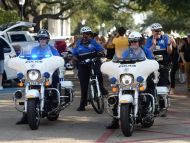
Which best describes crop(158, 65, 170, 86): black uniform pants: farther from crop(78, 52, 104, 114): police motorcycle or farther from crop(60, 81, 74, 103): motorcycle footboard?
crop(60, 81, 74, 103): motorcycle footboard

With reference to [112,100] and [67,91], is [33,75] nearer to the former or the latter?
[67,91]

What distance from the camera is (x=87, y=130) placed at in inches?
387

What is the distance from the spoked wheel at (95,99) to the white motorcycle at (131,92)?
2.37 meters

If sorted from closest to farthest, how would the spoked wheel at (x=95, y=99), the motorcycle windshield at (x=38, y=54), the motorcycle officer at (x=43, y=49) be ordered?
the motorcycle windshield at (x=38, y=54) → the motorcycle officer at (x=43, y=49) → the spoked wheel at (x=95, y=99)

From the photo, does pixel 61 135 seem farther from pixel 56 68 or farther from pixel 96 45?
pixel 96 45

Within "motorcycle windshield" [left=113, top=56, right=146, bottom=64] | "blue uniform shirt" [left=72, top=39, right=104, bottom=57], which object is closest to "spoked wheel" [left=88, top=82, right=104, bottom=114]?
"blue uniform shirt" [left=72, top=39, right=104, bottom=57]

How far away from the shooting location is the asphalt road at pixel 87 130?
895cm

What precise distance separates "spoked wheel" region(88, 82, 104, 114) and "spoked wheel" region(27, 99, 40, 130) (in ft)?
7.85

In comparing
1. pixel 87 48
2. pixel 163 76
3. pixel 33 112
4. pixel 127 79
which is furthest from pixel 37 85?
pixel 163 76

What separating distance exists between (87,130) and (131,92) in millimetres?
1192

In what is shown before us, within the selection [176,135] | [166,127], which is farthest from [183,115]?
[176,135]

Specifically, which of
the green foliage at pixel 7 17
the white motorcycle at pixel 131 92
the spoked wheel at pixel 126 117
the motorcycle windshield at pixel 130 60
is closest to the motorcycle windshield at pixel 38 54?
the white motorcycle at pixel 131 92

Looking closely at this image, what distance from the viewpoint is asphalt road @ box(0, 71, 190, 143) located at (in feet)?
29.3

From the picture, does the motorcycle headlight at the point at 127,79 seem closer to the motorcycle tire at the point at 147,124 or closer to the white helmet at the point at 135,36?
the white helmet at the point at 135,36
